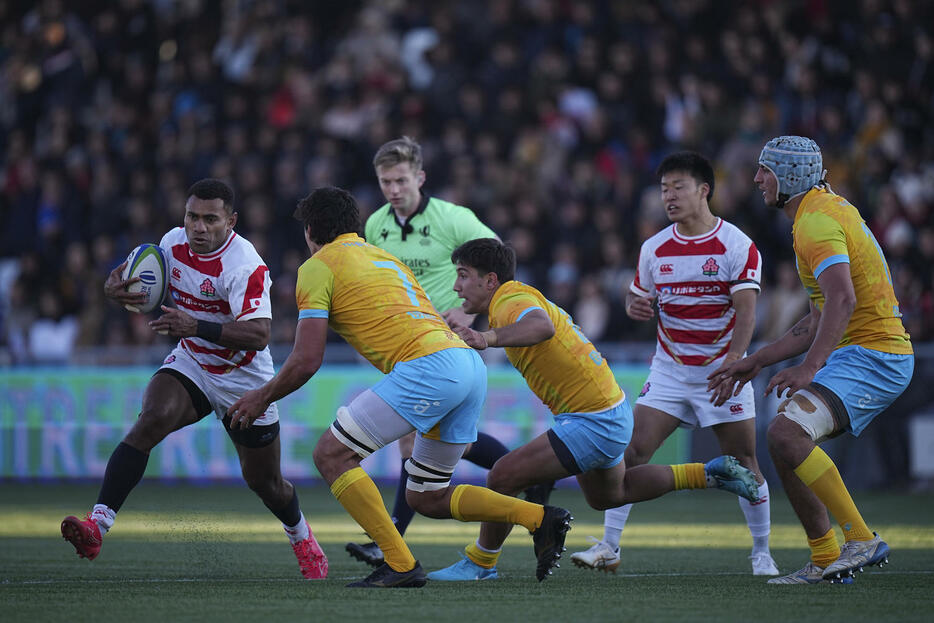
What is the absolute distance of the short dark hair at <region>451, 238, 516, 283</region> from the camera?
24.3 ft

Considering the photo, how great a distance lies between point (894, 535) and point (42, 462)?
9.58 metres

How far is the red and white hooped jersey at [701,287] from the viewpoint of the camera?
8.20 meters

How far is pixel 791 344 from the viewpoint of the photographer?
729cm

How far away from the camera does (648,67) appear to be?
17359mm

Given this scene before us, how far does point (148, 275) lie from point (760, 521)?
400 centimetres

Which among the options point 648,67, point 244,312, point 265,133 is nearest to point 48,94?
point 265,133

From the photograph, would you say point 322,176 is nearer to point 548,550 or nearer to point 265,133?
point 265,133

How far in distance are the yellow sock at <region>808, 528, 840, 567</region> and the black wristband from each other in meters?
3.49

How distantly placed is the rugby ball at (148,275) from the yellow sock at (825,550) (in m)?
4.02

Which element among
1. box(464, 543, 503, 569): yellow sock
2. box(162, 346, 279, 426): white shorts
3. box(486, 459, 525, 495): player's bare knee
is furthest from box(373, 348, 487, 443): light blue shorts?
box(162, 346, 279, 426): white shorts

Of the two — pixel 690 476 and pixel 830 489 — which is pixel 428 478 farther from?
pixel 830 489

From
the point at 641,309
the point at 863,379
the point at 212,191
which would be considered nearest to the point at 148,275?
the point at 212,191

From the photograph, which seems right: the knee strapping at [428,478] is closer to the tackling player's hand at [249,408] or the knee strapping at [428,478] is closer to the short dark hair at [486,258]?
the tackling player's hand at [249,408]

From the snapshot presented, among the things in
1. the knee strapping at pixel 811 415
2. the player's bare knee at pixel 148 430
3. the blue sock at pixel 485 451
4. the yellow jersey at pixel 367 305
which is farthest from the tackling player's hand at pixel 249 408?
the knee strapping at pixel 811 415
